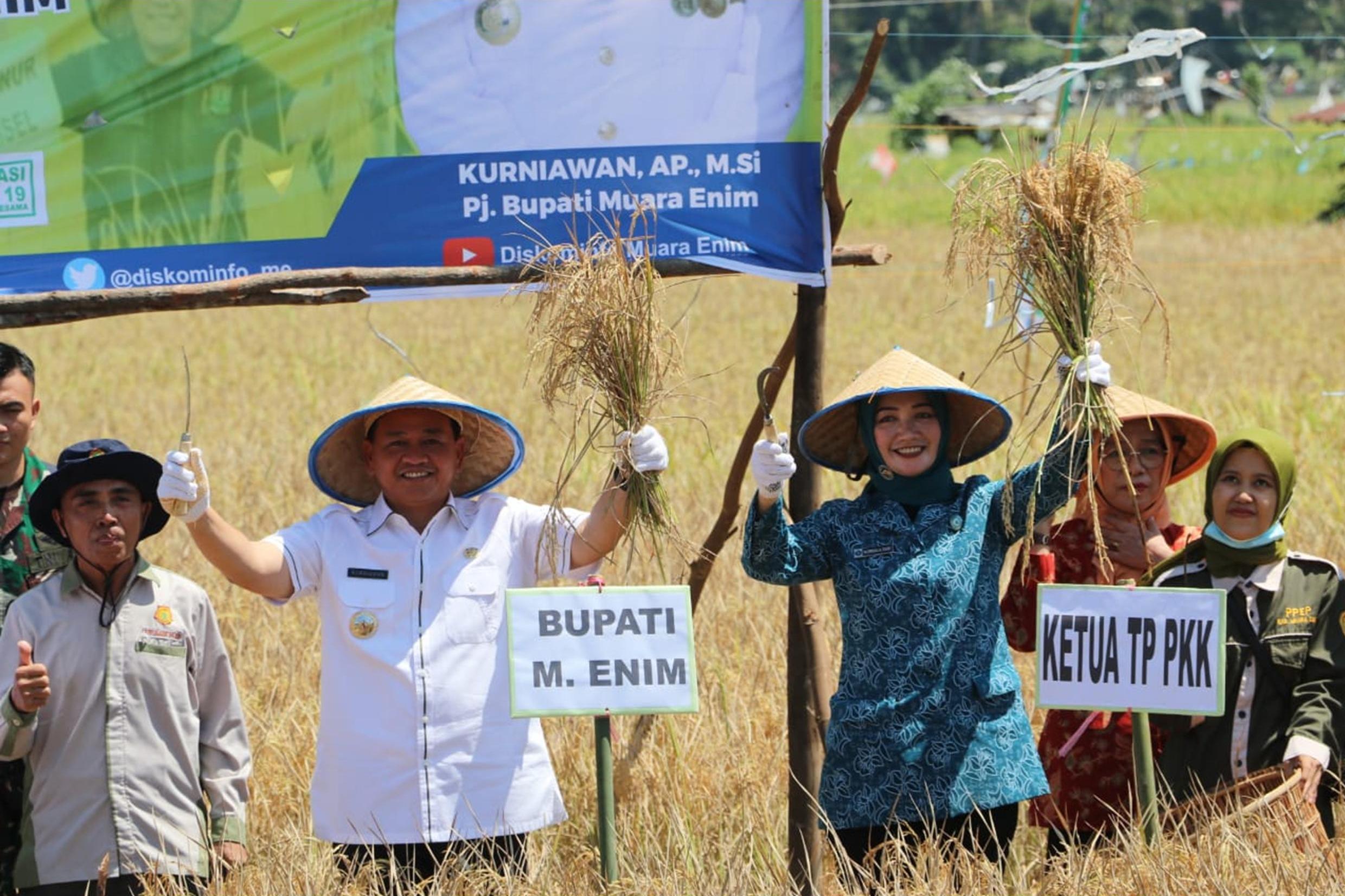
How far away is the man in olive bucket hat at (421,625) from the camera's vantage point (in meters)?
3.67

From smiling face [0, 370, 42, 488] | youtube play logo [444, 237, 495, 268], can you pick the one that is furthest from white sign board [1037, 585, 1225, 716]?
smiling face [0, 370, 42, 488]

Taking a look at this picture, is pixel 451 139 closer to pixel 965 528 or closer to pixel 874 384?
pixel 874 384

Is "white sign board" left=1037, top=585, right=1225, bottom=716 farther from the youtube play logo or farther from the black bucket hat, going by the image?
the black bucket hat

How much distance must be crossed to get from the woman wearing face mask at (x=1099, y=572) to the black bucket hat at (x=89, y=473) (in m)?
2.02

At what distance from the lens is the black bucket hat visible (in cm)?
367

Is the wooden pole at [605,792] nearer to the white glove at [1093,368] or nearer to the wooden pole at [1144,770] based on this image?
the wooden pole at [1144,770]

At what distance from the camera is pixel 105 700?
3670mm

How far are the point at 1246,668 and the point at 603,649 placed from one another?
1530mm

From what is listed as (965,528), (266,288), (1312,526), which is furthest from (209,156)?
(1312,526)

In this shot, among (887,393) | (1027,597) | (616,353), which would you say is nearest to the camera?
(616,353)

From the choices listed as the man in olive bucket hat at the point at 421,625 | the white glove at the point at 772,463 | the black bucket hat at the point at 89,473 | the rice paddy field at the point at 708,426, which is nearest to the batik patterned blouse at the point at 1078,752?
the rice paddy field at the point at 708,426

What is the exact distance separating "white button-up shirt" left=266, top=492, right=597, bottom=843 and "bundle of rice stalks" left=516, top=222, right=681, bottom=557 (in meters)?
0.22

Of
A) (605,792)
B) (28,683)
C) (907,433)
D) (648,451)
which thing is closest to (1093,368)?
(907,433)

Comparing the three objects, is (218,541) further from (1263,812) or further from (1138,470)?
(1263,812)
